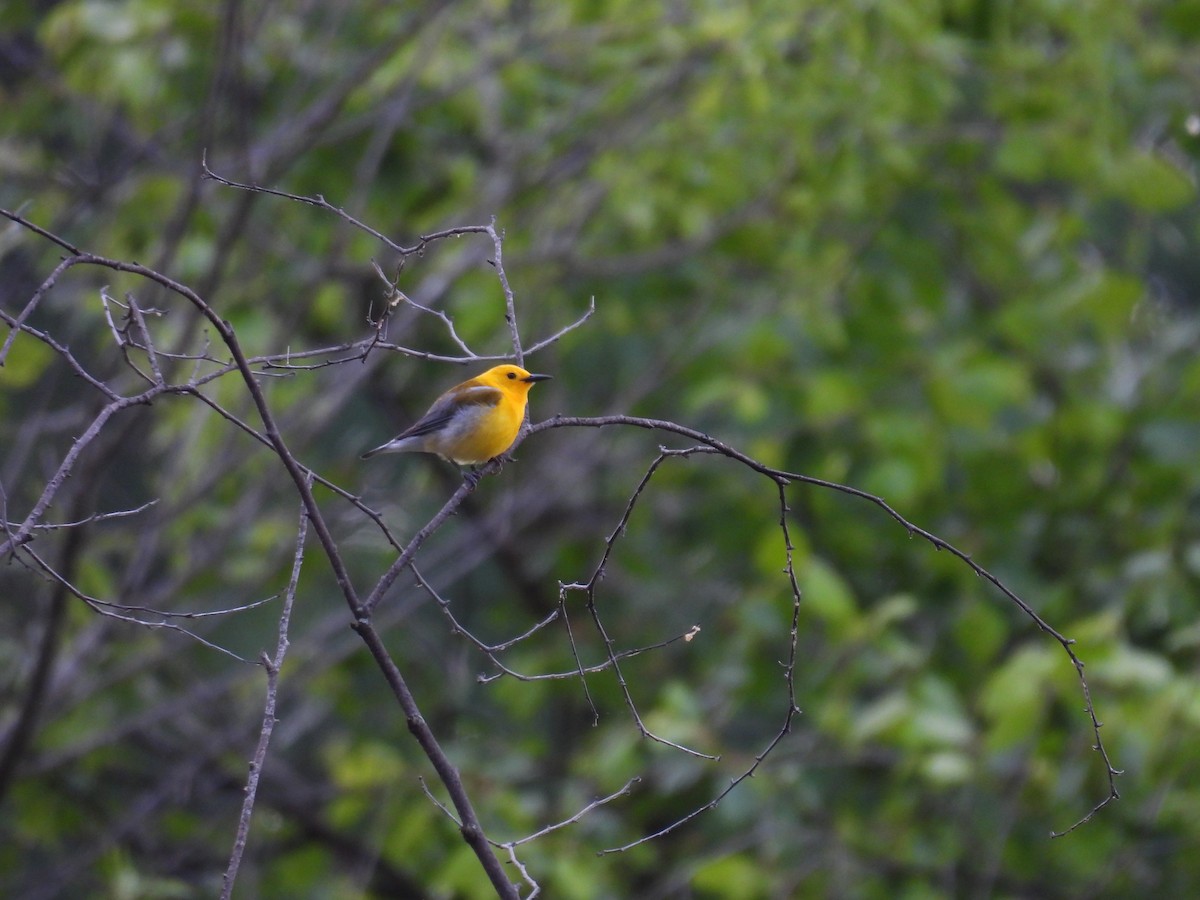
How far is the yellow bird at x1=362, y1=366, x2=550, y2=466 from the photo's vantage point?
432 cm

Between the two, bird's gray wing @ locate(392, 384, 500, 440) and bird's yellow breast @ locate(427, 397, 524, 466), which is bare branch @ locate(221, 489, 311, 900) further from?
bird's gray wing @ locate(392, 384, 500, 440)

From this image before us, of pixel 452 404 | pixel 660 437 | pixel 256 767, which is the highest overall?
pixel 256 767

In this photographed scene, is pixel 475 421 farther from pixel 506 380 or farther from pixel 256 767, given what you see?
pixel 256 767

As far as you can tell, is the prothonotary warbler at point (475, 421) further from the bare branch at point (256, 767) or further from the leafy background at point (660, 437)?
the bare branch at point (256, 767)

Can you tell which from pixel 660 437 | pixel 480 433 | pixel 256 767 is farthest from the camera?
pixel 660 437

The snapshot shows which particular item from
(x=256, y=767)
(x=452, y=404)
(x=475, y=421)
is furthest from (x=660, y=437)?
(x=256, y=767)

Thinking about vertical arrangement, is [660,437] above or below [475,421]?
below

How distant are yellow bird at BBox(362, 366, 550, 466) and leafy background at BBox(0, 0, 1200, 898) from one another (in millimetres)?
677

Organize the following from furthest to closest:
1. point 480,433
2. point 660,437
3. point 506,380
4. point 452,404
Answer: point 660,437 < point 452,404 < point 506,380 < point 480,433

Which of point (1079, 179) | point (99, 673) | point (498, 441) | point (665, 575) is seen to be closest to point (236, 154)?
point (498, 441)

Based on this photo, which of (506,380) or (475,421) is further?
(506,380)

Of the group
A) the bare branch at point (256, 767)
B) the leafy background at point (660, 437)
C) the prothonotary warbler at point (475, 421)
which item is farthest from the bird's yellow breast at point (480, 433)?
the bare branch at point (256, 767)

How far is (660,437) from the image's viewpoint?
7.73 metres

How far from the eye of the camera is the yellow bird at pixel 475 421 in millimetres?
4316
